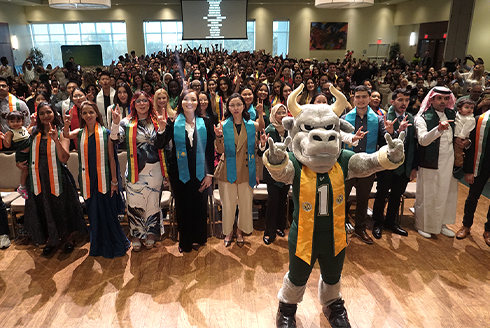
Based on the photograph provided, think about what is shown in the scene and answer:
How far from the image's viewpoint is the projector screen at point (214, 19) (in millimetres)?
18516

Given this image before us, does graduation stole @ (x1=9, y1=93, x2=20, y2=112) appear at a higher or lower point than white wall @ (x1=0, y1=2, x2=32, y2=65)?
lower

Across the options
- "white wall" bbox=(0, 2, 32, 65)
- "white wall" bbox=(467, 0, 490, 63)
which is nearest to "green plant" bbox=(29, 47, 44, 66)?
"white wall" bbox=(0, 2, 32, 65)

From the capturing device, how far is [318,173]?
237 cm

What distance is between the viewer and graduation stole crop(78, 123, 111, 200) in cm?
336

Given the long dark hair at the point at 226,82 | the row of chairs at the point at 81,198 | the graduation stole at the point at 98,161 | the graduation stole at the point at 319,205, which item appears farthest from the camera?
the long dark hair at the point at 226,82

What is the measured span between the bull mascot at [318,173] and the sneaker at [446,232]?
220 centimetres

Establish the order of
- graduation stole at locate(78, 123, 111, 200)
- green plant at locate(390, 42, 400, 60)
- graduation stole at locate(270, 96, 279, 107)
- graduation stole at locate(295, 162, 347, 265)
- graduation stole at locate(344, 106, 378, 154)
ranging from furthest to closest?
green plant at locate(390, 42, 400, 60) → graduation stole at locate(270, 96, 279, 107) → graduation stole at locate(344, 106, 378, 154) → graduation stole at locate(78, 123, 111, 200) → graduation stole at locate(295, 162, 347, 265)

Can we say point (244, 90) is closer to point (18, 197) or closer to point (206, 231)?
point (206, 231)

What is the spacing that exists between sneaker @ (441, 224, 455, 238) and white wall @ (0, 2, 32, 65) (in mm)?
19731

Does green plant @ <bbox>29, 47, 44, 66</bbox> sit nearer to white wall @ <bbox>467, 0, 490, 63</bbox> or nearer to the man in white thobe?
white wall @ <bbox>467, 0, 490, 63</bbox>

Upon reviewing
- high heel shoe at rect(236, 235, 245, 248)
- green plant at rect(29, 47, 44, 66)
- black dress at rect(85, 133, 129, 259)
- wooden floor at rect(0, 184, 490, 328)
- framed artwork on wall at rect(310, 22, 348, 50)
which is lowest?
wooden floor at rect(0, 184, 490, 328)

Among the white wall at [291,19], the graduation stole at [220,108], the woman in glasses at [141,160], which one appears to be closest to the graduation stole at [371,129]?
the woman in glasses at [141,160]

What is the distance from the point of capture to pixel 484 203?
4.80 metres

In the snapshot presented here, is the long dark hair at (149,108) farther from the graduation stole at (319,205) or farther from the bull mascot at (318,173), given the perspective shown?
the graduation stole at (319,205)
